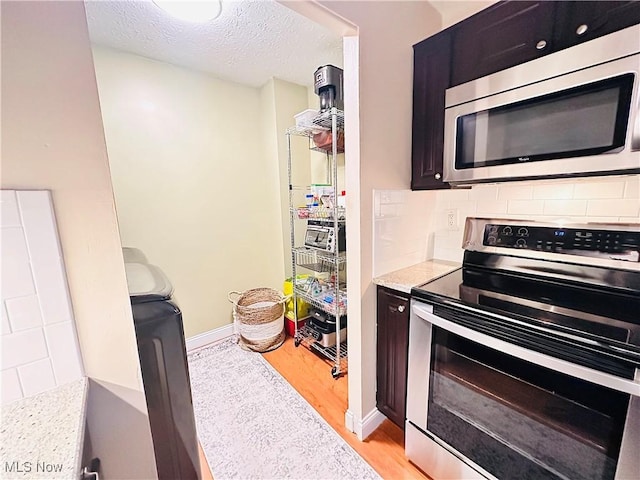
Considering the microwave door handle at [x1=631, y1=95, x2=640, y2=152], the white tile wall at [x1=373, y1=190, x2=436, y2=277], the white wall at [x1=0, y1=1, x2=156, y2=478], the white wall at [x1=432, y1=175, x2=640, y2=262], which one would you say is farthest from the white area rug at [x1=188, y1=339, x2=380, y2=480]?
the microwave door handle at [x1=631, y1=95, x2=640, y2=152]

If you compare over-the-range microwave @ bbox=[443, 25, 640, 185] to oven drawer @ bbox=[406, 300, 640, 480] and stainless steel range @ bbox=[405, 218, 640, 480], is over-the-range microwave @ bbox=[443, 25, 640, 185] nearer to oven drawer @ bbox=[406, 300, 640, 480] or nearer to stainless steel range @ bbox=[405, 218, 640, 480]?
stainless steel range @ bbox=[405, 218, 640, 480]

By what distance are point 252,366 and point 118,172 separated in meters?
1.77

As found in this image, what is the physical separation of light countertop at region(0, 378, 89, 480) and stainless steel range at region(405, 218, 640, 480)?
110 centimetres

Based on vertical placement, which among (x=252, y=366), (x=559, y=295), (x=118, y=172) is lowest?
(x=252, y=366)

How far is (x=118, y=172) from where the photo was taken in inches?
75.5

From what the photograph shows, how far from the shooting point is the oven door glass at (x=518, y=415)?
0.78 metres

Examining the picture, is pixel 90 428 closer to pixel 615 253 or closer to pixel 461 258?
pixel 461 258

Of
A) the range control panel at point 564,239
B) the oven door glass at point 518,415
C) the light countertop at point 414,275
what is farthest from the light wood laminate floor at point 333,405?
the range control panel at point 564,239

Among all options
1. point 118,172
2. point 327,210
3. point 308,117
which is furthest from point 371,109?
point 118,172

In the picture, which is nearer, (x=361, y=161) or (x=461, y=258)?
(x=361, y=161)

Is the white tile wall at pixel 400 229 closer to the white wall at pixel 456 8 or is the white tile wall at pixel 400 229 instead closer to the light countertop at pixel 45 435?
the white wall at pixel 456 8

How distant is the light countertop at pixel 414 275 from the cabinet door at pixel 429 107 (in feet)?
1.51

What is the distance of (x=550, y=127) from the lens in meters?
1.03

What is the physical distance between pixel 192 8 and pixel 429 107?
4.28ft
